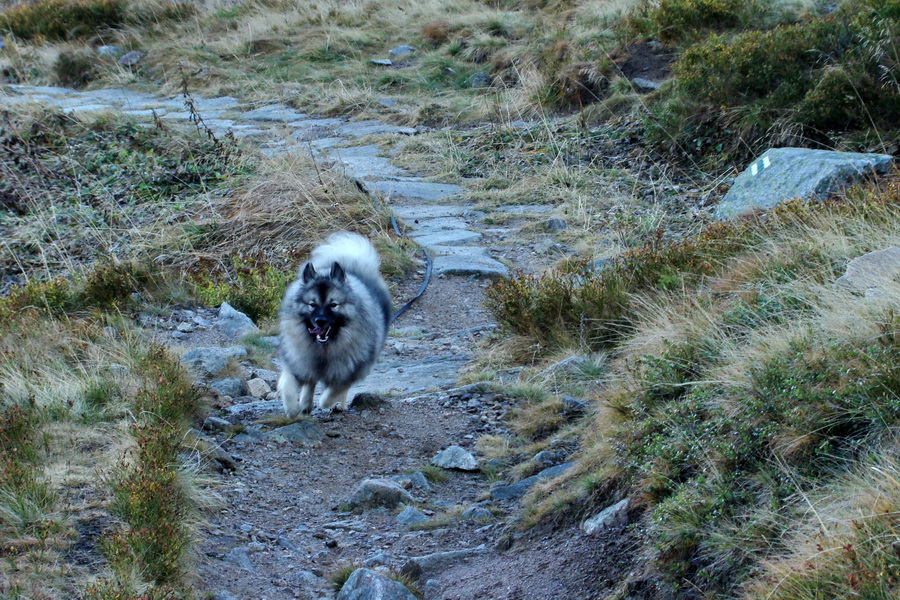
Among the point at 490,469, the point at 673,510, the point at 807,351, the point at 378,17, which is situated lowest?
the point at 378,17

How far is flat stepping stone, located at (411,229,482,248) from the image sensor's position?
33.2ft

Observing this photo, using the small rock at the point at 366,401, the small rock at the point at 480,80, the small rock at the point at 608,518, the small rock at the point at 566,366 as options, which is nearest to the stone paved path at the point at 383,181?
the small rock at the point at 366,401

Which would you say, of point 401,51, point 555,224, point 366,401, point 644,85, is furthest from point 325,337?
point 401,51

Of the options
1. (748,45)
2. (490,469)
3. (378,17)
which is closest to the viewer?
(490,469)

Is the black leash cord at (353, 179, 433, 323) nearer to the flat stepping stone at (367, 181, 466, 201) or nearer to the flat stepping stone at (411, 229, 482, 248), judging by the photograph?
the flat stepping stone at (411, 229, 482, 248)

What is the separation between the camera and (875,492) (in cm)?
295

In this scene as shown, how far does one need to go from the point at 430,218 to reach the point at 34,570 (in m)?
7.88

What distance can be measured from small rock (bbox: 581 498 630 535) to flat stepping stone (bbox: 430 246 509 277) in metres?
5.02

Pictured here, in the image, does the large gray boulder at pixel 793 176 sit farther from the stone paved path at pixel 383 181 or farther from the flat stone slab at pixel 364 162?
the flat stone slab at pixel 364 162

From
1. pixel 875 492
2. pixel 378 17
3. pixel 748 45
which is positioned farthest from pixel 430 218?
pixel 378 17

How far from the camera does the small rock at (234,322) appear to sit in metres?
7.79

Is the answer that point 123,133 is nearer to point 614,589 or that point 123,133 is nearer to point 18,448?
point 18,448

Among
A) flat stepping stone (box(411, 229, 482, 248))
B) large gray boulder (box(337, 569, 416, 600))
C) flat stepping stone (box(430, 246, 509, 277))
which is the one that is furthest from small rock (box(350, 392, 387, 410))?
flat stepping stone (box(411, 229, 482, 248))

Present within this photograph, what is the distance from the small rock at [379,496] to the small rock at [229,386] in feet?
6.15
